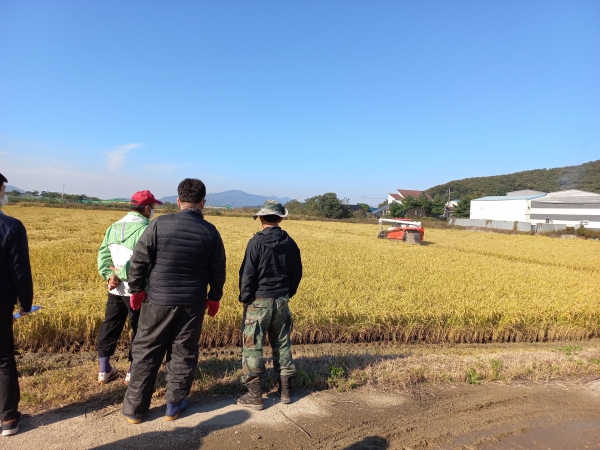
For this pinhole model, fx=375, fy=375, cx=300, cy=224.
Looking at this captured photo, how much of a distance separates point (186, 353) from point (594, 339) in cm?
676

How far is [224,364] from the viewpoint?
12.3 feet

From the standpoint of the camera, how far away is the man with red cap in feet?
10.6

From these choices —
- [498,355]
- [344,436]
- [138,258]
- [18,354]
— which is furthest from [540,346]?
[18,354]

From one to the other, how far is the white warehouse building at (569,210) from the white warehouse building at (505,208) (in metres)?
0.89

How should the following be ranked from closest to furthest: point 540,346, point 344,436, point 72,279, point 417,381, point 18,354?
point 344,436 < point 417,381 < point 18,354 < point 540,346 < point 72,279

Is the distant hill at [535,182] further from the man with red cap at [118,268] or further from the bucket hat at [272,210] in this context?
the man with red cap at [118,268]

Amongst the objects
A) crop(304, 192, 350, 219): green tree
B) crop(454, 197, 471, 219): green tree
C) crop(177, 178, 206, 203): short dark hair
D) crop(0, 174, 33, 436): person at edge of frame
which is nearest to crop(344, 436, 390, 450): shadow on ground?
crop(177, 178, 206, 203): short dark hair

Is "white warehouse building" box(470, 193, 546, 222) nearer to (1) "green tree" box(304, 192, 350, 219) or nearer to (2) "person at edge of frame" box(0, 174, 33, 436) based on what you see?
(1) "green tree" box(304, 192, 350, 219)

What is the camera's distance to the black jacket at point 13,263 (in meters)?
2.45

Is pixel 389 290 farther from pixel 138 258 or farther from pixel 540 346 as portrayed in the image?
pixel 138 258

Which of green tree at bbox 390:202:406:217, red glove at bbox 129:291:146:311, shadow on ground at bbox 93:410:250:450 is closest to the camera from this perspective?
shadow on ground at bbox 93:410:250:450

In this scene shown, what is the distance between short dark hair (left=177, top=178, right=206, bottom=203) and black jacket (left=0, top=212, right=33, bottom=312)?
104 cm

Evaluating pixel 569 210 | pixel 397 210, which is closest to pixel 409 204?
pixel 397 210

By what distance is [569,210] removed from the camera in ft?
138
